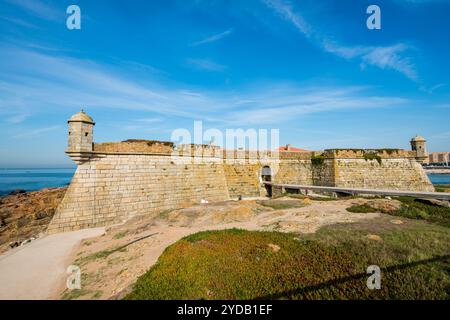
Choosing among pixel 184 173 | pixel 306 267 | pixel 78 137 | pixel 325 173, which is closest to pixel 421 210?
pixel 306 267

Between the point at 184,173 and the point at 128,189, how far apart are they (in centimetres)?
569

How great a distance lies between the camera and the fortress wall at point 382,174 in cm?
2822

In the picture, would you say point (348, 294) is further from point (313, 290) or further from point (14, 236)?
point (14, 236)

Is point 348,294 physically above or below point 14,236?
above

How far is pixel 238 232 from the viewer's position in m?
10.9

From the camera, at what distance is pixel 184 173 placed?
21672 millimetres

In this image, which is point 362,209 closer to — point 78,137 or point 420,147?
point 78,137

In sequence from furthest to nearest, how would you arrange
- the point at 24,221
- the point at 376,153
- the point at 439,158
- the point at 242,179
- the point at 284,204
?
the point at 439,158 < the point at 376,153 < the point at 242,179 < the point at 24,221 < the point at 284,204

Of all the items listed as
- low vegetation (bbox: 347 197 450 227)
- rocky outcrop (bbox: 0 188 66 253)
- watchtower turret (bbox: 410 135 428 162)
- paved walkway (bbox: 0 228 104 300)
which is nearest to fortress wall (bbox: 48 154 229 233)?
paved walkway (bbox: 0 228 104 300)

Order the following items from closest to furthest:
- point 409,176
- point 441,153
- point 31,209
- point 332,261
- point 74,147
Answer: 1. point 332,261
2. point 74,147
3. point 31,209
4. point 409,176
5. point 441,153

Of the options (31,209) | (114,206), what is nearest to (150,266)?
(114,206)

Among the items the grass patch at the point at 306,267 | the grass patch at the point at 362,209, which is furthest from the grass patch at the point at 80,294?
the grass patch at the point at 362,209

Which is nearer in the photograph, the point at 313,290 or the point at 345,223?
the point at 313,290
